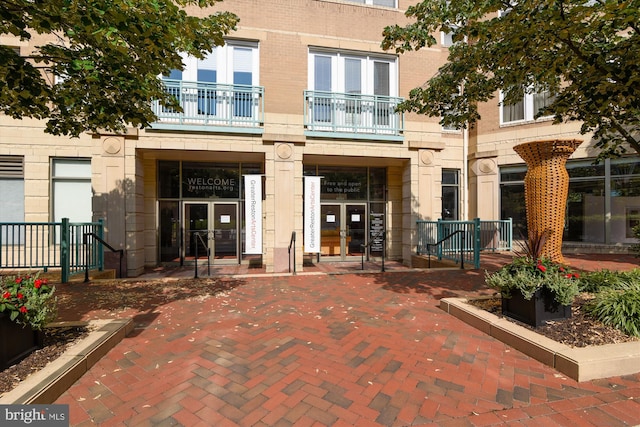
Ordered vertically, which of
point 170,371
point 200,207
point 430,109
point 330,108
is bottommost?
point 170,371

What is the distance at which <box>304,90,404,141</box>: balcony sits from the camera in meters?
9.41

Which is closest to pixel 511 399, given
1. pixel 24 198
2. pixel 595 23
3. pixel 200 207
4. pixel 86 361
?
pixel 86 361

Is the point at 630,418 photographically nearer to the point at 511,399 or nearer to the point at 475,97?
the point at 511,399

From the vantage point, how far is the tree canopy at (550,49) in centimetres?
401

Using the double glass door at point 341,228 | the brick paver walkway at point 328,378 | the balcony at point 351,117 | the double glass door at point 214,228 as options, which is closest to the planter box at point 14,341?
the brick paver walkway at point 328,378

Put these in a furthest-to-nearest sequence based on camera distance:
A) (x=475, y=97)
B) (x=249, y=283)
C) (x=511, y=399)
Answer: (x=249, y=283), (x=475, y=97), (x=511, y=399)

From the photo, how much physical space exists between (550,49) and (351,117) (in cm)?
557

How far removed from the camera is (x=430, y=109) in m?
→ 6.58

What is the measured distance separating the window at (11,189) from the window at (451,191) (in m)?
15.5

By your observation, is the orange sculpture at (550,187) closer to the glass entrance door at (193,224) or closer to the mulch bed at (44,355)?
the mulch bed at (44,355)

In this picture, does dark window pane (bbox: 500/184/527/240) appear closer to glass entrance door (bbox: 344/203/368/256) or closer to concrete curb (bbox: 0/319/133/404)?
glass entrance door (bbox: 344/203/368/256)

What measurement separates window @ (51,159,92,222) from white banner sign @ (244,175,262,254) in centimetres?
558

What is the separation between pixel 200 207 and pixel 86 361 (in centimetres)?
755

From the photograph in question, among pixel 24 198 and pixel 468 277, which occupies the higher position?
pixel 24 198
